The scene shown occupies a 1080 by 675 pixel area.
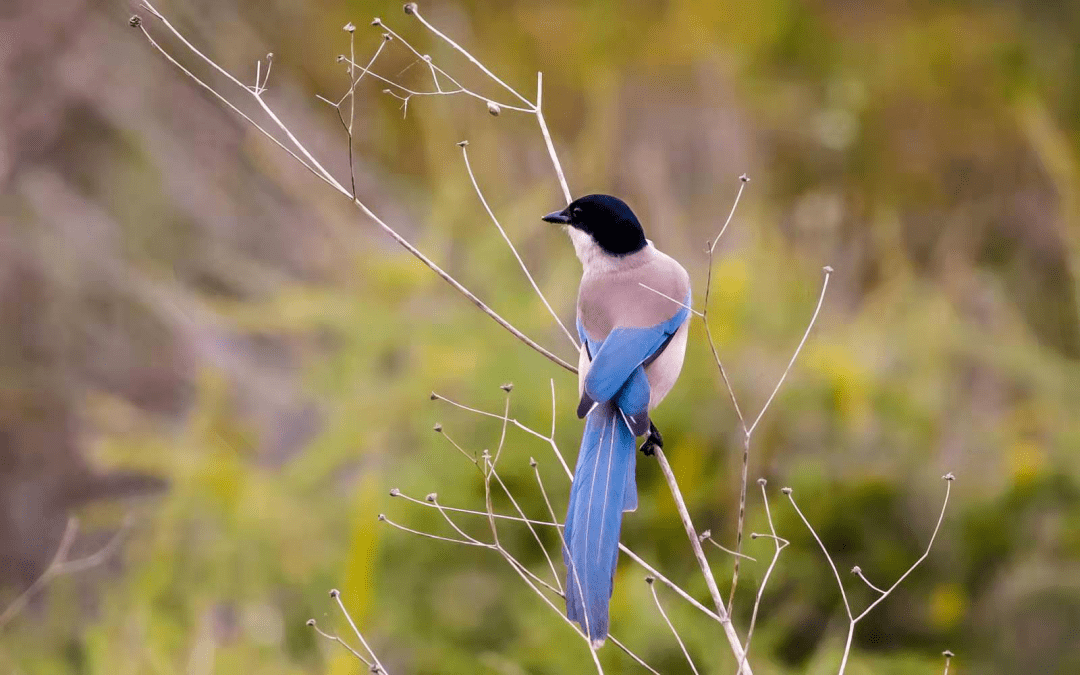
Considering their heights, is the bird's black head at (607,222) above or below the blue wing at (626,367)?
above

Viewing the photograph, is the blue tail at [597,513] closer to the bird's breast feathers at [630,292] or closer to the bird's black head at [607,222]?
the bird's breast feathers at [630,292]

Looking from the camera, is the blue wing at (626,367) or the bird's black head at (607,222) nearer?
the blue wing at (626,367)

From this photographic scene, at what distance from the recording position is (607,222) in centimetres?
257

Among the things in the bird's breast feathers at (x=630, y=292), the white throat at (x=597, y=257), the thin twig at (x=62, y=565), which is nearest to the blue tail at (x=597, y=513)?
the bird's breast feathers at (x=630, y=292)

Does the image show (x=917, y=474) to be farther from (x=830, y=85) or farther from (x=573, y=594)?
(x=830, y=85)

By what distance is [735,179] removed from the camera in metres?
5.96

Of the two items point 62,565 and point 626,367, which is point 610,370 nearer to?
point 626,367

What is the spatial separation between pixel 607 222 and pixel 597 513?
792 millimetres

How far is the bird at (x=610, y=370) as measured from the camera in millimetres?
1895

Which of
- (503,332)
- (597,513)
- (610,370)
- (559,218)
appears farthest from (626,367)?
(503,332)

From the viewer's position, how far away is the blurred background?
352 cm

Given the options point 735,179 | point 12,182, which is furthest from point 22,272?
point 735,179

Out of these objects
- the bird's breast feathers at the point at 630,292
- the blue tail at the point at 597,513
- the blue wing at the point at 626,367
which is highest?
the bird's breast feathers at the point at 630,292

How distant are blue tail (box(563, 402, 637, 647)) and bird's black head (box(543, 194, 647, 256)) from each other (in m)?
0.47
